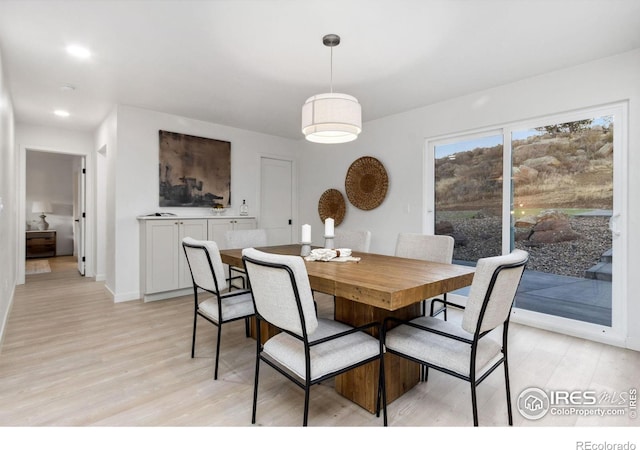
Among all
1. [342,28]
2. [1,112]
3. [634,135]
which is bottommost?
[634,135]

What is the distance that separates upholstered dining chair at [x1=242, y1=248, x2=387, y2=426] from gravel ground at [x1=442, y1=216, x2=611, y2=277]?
7.70 feet

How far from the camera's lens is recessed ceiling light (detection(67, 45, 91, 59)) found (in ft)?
8.30

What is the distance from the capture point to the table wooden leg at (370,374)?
1.79 m

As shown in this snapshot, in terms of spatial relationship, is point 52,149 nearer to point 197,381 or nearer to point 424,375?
point 197,381

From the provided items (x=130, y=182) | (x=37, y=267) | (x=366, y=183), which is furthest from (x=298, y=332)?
(x=37, y=267)

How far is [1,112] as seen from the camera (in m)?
2.72

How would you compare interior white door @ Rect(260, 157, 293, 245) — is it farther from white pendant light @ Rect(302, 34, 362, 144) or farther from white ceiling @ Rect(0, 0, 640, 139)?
white pendant light @ Rect(302, 34, 362, 144)

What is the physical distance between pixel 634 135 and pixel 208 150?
4550 mm

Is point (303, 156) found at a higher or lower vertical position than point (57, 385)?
higher

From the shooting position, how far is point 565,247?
3.02m

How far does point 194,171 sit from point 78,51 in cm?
201
